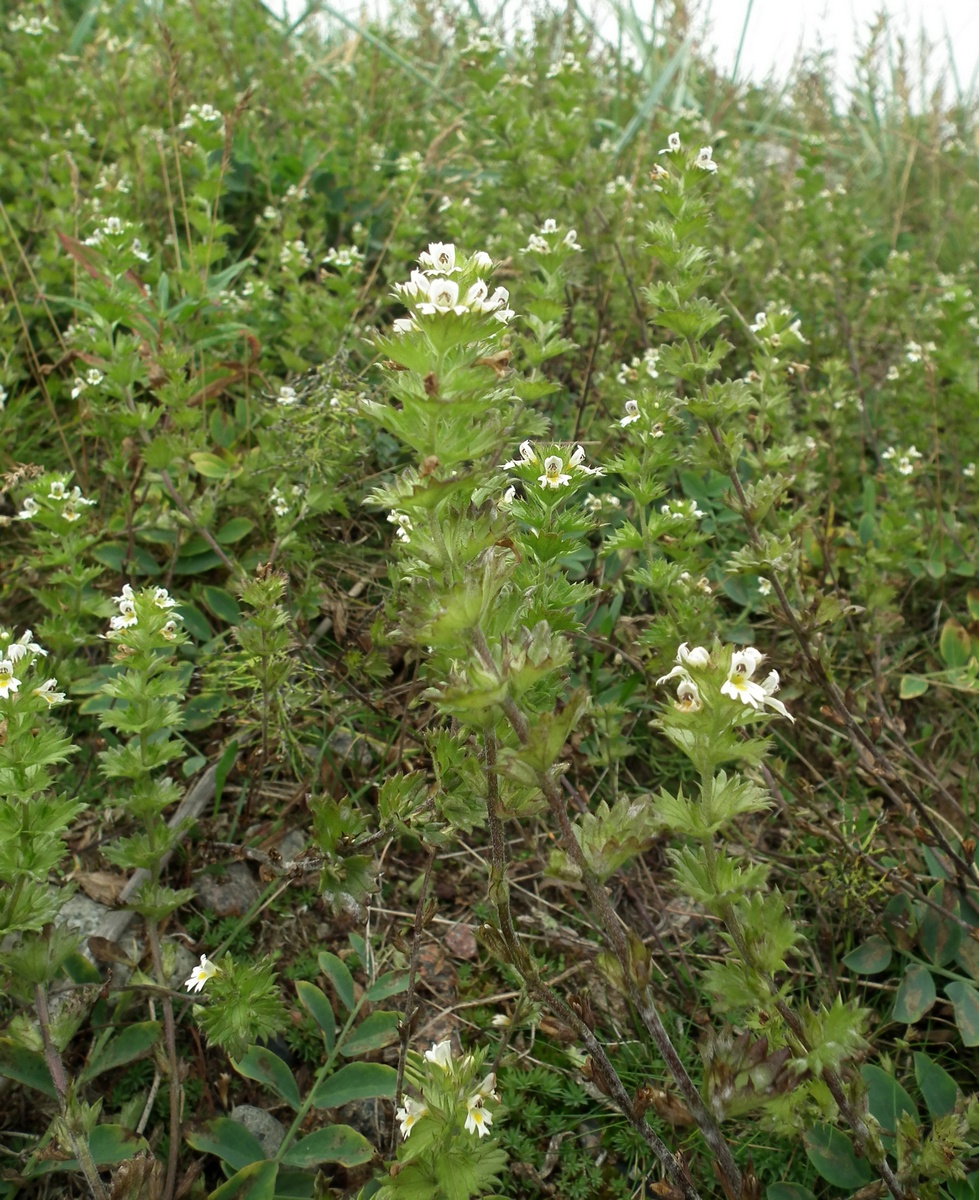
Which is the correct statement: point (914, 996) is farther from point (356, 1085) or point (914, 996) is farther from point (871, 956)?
point (356, 1085)

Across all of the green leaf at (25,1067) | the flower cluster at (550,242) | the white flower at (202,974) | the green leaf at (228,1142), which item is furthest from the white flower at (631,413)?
the green leaf at (25,1067)

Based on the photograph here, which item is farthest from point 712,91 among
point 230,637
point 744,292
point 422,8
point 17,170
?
point 230,637

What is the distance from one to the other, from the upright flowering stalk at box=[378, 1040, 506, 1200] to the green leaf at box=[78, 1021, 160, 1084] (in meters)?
0.74

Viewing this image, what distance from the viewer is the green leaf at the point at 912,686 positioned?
9.64 ft

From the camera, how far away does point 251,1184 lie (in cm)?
187

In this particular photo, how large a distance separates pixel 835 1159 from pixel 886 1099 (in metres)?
0.21

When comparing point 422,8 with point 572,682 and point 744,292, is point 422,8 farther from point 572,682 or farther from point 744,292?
point 572,682

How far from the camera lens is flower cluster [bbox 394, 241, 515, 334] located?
1.44 m

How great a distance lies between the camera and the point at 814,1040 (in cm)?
161

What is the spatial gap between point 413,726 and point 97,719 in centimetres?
95

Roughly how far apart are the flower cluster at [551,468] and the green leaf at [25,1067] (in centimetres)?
161

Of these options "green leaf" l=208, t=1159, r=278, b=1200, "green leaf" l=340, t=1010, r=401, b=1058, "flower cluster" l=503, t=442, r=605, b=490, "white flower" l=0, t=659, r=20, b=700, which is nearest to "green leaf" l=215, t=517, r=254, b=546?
"white flower" l=0, t=659, r=20, b=700

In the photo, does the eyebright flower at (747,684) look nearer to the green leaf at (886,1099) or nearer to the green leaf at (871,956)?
the green leaf at (886,1099)

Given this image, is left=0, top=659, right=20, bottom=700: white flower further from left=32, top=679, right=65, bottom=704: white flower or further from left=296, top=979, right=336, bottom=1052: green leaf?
left=296, top=979, right=336, bottom=1052: green leaf
